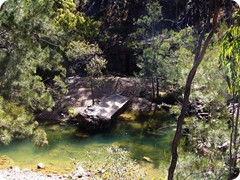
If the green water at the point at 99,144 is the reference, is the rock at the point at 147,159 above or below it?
below

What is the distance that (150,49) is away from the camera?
418 inches

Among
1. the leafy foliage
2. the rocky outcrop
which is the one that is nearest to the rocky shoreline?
the leafy foliage

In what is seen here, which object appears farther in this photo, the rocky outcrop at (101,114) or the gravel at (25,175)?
the rocky outcrop at (101,114)

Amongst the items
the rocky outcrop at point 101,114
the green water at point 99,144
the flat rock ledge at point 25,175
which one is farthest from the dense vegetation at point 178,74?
the green water at point 99,144

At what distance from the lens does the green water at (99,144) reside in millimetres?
7980

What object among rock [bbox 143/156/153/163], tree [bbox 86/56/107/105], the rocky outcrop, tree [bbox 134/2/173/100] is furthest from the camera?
tree [bbox 86/56/107/105]

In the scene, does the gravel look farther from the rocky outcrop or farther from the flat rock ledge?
the rocky outcrop

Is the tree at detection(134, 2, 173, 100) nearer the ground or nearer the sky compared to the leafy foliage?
nearer the sky

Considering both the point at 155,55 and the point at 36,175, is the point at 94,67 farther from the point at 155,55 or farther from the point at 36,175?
the point at 36,175

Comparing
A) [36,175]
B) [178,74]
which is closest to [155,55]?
[178,74]

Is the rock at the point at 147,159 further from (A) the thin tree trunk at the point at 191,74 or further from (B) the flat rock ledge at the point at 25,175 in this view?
(A) the thin tree trunk at the point at 191,74

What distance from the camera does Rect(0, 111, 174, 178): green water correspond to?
7.98 metres

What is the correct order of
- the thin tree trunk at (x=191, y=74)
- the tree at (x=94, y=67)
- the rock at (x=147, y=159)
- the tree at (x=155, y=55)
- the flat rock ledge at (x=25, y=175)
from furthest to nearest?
the tree at (x=94, y=67) → the tree at (x=155, y=55) → the rock at (x=147, y=159) → the flat rock ledge at (x=25, y=175) → the thin tree trunk at (x=191, y=74)

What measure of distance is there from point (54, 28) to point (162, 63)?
5.21 metres
